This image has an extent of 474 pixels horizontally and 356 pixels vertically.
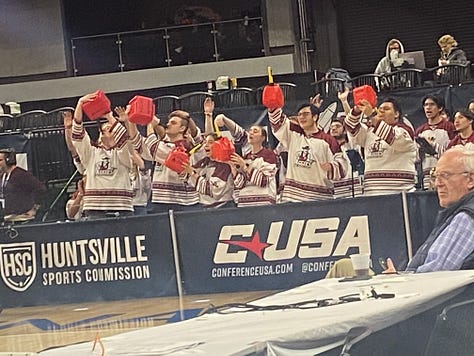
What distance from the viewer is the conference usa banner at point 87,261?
37.1 ft

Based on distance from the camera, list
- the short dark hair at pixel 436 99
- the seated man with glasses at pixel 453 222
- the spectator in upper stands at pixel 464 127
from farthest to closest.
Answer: the short dark hair at pixel 436 99 < the spectator in upper stands at pixel 464 127 < the seated man with glasses at pixel 453 222

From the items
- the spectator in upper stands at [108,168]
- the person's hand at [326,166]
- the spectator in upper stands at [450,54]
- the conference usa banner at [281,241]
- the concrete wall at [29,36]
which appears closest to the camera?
the conference usa banner at [281,241]

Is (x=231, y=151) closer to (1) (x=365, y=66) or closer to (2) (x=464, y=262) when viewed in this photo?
(2) (x=464, y=262)

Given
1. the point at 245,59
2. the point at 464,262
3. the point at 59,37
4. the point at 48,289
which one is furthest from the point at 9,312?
the point at 59,37

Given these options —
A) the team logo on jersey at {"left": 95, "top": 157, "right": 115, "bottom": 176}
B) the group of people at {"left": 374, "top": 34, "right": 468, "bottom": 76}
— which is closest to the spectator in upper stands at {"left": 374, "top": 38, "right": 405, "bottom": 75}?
the group of people at {"left": 374, "top": 34, "right": 468, "bottom": 76}

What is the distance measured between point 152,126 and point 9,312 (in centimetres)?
271

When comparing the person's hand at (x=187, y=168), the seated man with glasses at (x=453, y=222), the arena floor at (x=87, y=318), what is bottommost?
the arena floor at (x=87, y=318)

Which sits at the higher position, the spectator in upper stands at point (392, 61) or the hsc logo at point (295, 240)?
the spectator in upper stands at point (392, 61)

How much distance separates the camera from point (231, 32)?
20859mm

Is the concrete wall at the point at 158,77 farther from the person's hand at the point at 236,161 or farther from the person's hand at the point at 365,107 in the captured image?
the person's hand at the point at 365,107

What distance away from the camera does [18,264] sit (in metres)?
11.9

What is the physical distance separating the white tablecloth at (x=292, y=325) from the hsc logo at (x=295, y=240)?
5.83 m

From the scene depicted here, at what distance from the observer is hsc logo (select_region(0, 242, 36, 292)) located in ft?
38.7

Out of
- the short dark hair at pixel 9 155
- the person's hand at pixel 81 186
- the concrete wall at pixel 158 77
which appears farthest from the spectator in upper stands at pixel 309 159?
the concrete wall at pixel 158 77
